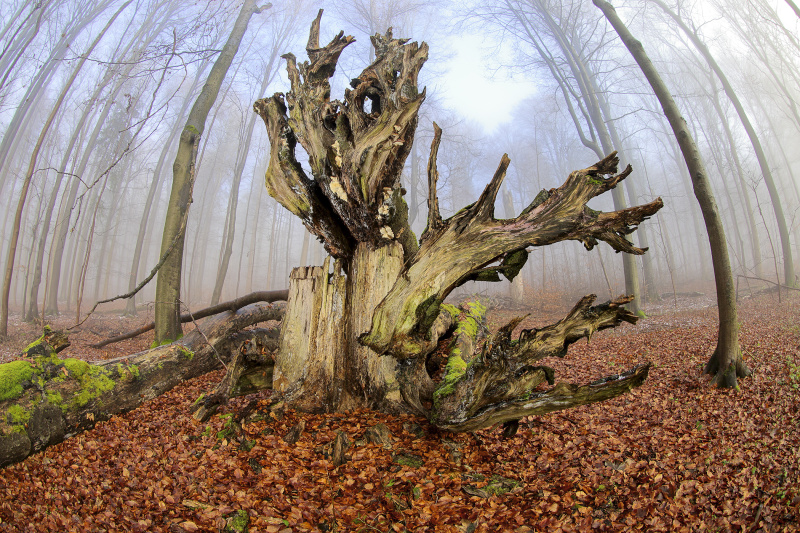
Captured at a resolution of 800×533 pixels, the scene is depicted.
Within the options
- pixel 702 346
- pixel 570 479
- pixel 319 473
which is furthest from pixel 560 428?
pixel 702 346

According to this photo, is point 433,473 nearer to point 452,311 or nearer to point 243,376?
point 243,376

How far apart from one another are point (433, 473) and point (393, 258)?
199cm

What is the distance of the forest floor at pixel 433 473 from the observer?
2328 mm

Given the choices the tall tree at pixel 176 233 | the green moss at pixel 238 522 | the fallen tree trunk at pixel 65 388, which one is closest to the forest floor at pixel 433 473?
the green moss at pixel 238 522

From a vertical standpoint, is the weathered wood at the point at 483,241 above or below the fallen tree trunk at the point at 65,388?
above

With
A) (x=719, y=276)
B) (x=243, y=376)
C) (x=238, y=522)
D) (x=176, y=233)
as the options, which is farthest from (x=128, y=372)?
(x=719, y=276)

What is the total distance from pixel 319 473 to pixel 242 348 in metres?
1.46

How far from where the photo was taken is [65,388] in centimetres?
338

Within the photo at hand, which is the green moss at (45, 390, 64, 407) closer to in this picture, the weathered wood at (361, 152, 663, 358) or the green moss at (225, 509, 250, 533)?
the green moss at (225, 509, 250, 533)

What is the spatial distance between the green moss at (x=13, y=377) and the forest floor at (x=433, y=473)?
0.61 meters

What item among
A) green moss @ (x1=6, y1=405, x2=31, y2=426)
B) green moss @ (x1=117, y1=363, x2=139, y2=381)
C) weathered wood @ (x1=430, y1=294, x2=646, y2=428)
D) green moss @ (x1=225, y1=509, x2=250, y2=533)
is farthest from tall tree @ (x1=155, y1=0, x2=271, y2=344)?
weathered wood @ (x1=430, y1=294, x2=646, y2=428)

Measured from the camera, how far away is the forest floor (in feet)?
7.64

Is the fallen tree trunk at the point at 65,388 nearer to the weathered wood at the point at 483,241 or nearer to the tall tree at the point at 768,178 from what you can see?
the weathered wood at the point at 483,241

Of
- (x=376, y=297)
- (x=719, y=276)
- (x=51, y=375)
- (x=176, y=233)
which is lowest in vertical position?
(x=51, y=375)
